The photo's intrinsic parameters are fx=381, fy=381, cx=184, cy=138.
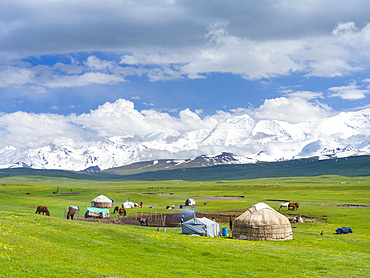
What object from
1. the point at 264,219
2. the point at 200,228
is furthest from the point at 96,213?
the point at 264,219

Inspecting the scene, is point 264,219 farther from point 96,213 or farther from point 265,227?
point 96,213

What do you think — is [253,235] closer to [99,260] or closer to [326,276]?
[326,276]

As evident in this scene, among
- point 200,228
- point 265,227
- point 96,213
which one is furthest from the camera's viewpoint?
point 96,213

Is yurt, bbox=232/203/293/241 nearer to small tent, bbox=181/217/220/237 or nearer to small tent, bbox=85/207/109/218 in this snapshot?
small tent, bbox=181/217/220/237

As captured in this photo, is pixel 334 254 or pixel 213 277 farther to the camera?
pixel 334 254

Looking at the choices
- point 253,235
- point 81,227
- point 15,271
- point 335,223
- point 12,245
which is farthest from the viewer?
point 335,223

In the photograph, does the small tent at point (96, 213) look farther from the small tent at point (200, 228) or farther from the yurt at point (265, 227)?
the yurt at point (265, 227)

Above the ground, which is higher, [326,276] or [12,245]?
[12,245]

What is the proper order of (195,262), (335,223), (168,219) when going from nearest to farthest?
(195,262) < (335,223) < (168,219)

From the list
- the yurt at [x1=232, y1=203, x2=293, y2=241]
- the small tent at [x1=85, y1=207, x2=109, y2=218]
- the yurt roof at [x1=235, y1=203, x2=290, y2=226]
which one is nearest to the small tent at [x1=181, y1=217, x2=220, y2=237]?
the yurt at [x1=232, y1=203, x2=293, y2=241]

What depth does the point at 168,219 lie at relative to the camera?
8850 cm

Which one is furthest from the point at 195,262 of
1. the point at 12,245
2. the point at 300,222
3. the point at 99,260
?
the point at 300,222

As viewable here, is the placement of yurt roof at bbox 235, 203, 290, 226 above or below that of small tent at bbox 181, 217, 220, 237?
above

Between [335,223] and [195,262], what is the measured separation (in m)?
54.4
